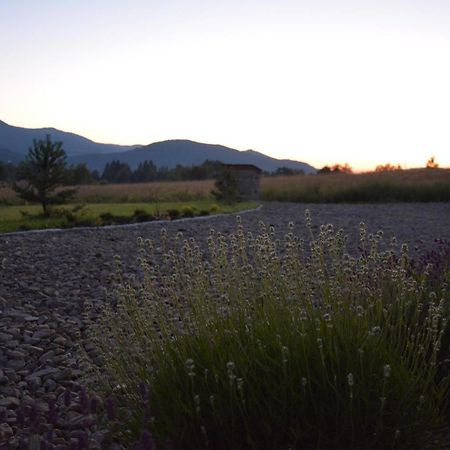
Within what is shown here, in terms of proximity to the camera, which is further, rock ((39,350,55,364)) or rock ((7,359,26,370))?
rock ((39,350,55,364))

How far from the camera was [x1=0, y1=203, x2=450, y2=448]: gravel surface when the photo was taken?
4227 millimetres

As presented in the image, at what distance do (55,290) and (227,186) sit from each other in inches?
613

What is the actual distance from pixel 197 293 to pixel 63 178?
1438 cm

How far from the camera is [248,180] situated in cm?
2653

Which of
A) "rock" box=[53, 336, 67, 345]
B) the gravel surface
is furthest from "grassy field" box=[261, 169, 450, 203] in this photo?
"rock" box=[53, 336, 67, 345]

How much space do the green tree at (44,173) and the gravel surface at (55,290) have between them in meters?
3.73

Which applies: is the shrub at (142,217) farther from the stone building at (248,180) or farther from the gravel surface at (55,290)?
the stone building at (248,180)

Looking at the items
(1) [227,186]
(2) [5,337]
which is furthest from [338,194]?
(2) [5,337]

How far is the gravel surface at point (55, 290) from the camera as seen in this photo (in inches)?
166

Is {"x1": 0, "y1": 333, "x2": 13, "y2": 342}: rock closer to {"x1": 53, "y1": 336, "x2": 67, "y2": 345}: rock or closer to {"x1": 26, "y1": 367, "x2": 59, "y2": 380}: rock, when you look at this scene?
{"x1": 53, "y1": 336, "x2": 67, "y2": 345}: rock

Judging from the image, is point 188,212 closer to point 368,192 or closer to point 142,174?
point 368,192

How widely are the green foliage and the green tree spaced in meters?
7.00

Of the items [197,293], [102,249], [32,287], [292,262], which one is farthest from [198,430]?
[102,249]

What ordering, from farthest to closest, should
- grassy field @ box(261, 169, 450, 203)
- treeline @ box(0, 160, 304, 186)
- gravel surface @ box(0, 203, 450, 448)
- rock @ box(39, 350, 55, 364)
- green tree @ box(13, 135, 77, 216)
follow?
1. grassy field @ box(261, 169, 450, 203)
2. treeline @ box(0, 160, 304, 186)
3. green tree @ box(13, 135, 77, 216)
4. rock @ box(39, 350, 55, 364)
5. gravel surface @ box(0, 203, 450, 448)
